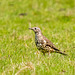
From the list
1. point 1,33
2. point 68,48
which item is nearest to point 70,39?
point 68,48

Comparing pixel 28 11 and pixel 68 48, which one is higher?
pixel 28 11

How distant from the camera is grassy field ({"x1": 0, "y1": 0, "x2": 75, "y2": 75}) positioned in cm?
637

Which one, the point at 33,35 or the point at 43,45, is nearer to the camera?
the point at 43,45

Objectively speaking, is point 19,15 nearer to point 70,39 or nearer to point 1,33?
point 1,33

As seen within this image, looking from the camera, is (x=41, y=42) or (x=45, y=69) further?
(x=41, y=42)

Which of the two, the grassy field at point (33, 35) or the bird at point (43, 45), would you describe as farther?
the bird at point (43, 45)

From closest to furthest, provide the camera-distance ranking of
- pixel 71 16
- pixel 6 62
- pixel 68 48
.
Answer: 1. pixel 6 62
2. pixel 68 48
3. pixel 71 16

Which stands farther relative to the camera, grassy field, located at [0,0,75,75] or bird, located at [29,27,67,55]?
bird, located at [29,27,67,55]

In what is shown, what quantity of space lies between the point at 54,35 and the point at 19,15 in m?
6.30

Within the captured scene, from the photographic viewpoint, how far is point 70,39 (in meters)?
12.0

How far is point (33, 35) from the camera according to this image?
12383 mm

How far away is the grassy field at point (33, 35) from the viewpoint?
20.9ft

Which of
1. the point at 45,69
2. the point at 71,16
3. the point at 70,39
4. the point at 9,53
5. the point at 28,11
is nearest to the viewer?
the point at 45,69

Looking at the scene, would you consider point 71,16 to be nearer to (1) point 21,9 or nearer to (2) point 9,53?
(1) point 21,9
